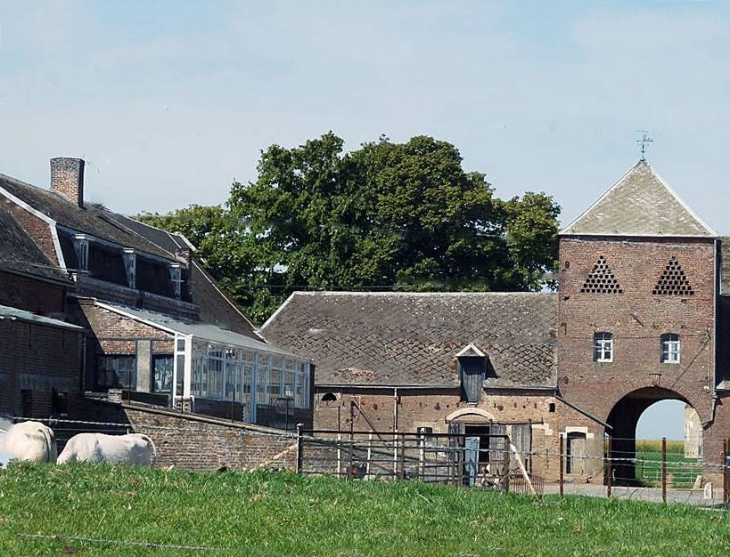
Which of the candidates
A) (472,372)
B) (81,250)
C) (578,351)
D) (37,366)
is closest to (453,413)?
(472,372)

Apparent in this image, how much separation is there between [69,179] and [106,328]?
8.82 meters

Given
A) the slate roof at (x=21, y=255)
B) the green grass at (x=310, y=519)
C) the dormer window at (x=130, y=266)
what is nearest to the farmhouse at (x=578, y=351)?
the dormer window at (x=130, y=266)

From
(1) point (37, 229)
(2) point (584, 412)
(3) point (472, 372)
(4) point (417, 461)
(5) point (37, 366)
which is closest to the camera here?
(4) point (417, 461)

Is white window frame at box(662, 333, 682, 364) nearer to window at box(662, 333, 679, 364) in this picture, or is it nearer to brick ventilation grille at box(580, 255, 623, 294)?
window at box(662, 333, 679, 364)

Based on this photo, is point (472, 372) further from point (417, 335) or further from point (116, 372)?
point (116, 372)

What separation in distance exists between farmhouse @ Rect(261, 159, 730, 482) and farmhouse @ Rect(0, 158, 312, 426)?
209 inches

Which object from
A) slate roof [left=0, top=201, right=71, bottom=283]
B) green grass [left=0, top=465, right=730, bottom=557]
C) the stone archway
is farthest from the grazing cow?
the stone archway

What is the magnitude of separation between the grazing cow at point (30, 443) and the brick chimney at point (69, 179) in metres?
22.4

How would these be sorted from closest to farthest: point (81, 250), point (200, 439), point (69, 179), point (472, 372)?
1. point (200, 439)
2. point (81, 250)
3. point (69, 179)
4. point (472, 372)

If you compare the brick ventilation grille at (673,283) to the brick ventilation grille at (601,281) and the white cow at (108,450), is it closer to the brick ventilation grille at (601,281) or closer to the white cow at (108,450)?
the brick ventilation grille at (601,281)

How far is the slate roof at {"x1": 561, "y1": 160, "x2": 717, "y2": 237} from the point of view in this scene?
170ft

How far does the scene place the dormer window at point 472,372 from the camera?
52.7 metres

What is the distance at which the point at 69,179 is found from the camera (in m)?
46.7

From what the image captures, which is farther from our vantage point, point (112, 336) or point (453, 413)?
point (453, 413)
